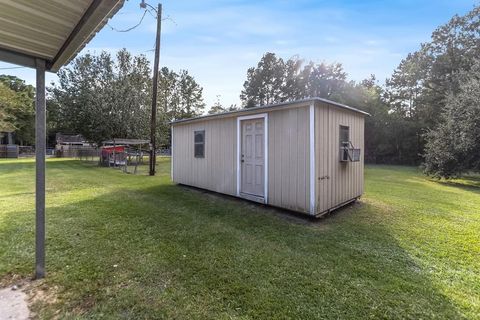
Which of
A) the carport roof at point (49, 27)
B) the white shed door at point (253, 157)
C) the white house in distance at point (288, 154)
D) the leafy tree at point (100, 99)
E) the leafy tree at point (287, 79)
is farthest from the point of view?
the leafy tree at point (287, 79)

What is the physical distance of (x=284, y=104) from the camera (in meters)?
4.91

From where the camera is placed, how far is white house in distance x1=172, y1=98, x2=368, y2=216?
4.58 metres

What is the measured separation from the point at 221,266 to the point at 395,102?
2771cm

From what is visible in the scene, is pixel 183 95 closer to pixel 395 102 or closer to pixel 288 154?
pixel 395 102

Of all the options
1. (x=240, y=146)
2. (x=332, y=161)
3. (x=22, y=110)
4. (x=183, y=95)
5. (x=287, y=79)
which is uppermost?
(x=287, y=79)

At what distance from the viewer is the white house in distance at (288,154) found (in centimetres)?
458

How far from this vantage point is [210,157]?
22.6 feet

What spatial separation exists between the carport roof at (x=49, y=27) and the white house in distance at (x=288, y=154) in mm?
3499

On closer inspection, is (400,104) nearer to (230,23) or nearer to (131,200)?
(230,23)

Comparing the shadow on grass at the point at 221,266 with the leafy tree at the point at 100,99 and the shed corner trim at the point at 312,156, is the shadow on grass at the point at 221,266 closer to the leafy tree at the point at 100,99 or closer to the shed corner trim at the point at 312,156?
the shed corner trim at the point at 312,156

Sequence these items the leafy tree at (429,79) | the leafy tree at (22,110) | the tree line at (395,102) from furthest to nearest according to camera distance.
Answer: the leafy tree at (22,110) < the leafy tree at (429,79) < the tree line at (395,102)

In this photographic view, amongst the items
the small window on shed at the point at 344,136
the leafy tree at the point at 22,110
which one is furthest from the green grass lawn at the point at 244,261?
the leafy tree at the point at 22,110

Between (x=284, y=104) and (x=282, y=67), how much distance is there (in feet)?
95.4

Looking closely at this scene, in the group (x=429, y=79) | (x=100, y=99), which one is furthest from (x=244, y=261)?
(x=429, y=79)
